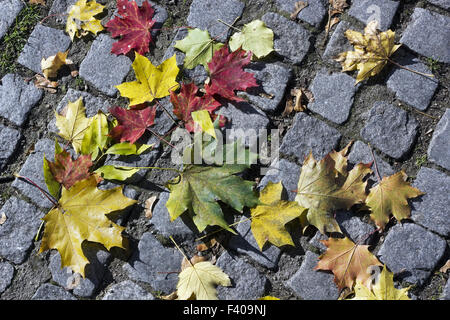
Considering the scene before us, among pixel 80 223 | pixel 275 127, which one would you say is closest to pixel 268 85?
pixel 275 127

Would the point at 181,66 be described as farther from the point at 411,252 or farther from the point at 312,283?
the point at 411,252

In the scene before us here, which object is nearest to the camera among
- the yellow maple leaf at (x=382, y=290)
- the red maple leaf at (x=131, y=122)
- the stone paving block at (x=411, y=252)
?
the yellow maple leaf at (x=382, y=290)

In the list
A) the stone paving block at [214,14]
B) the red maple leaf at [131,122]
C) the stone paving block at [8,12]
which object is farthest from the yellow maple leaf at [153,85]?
the stone paving block at [8,12]

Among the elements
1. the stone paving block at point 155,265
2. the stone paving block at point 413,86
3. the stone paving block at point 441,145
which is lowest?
the stone paving block at point 155,265

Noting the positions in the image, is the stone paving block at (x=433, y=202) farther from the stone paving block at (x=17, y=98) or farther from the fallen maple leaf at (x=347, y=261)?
the stone paving block at (x=17, y=98)

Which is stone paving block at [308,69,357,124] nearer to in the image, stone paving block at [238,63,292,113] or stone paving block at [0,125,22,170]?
stone paving block at [238,63,292,113]
